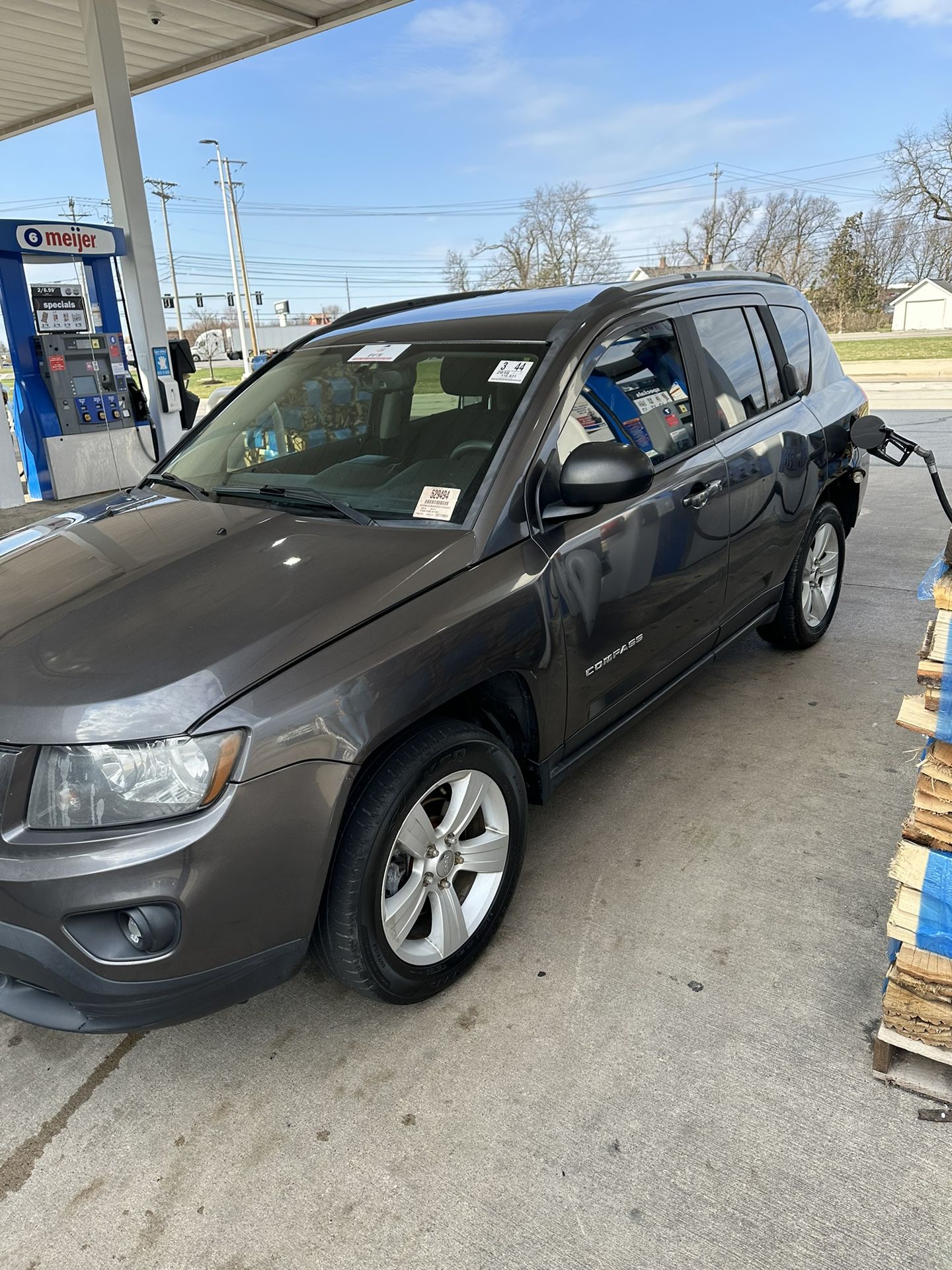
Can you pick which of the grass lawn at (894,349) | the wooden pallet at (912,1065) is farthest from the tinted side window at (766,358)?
the grass lawn at (894,349)

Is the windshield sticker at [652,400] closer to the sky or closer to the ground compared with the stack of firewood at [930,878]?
closer to the sky

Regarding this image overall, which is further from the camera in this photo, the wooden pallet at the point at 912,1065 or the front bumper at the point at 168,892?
the wooden pallet at the point at 912,1065

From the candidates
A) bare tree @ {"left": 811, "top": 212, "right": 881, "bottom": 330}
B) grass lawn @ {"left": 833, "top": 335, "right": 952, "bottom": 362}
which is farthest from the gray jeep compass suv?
bare tree @ {"left": 811, "top": 212, "right": 881, "bottom": 330}

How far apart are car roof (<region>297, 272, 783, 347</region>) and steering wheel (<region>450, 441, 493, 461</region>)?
0.45 m

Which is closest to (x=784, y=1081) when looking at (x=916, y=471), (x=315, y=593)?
(x=315, y=593)

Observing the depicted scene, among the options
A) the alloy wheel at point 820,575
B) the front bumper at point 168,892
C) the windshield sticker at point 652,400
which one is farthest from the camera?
the alloy wheel at point 820,575

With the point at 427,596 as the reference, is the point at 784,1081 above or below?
below

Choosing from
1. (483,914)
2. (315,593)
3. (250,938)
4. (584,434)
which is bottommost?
(483,914)

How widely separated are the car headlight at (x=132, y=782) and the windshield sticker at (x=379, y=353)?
174 centimetres

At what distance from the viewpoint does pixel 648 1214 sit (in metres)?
1.77

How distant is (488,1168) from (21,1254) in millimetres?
968

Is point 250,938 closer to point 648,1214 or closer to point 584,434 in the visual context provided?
point 648,1214

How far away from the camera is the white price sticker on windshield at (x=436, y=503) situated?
244 cm

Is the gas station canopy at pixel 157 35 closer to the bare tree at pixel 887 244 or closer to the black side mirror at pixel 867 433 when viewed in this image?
the black side mirror at pixel 867 433
